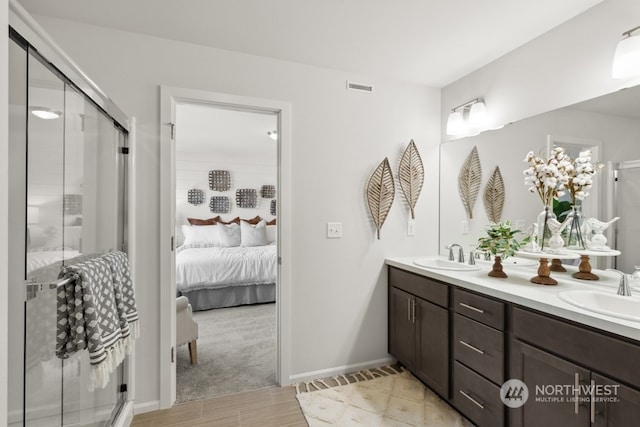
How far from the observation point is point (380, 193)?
2488mm

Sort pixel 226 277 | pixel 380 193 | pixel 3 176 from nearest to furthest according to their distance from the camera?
pixel 3 176
pixel 380 193
pixel 226 277

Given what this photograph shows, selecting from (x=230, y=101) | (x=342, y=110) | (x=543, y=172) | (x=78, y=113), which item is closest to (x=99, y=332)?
(x=78, y=113)

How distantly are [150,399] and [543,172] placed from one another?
2.86 metres

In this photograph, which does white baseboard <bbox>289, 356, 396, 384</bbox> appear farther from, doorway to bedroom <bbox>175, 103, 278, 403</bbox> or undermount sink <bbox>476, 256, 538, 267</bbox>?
undermount sink <bbox>476, 256, 538, 267</bbox>

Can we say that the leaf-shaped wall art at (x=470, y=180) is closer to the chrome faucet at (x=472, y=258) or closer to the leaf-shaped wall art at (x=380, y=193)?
the chrome faucet at (x=472, y=258)

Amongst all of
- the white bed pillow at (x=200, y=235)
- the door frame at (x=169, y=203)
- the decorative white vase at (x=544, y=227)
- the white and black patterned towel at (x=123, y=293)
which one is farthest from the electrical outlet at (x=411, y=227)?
the white bed pillow at (x=200, y=235)

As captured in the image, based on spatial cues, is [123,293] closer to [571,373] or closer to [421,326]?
[421,326]

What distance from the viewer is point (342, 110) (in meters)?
2.41

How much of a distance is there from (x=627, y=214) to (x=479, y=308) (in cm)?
89

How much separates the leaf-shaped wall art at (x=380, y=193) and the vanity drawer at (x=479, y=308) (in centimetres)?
84

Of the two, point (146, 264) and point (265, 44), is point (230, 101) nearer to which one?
point (265, 44)

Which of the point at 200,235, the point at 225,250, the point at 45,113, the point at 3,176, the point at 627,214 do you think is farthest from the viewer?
the point at 200,235

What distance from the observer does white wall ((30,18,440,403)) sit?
1.94 meters

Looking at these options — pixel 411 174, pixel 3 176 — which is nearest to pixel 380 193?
pixel 411 174
